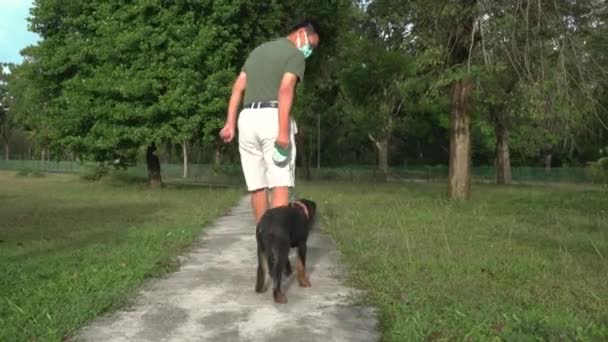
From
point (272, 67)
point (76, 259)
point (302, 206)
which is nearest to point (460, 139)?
point (76, 259)

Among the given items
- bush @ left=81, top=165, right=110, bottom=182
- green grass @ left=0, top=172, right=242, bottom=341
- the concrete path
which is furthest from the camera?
bush @ left=81, top=165, right=110, bottom=182

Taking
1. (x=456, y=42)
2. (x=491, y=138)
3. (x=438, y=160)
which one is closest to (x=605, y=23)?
(x=456, y=42)

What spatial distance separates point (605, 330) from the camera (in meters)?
3.86

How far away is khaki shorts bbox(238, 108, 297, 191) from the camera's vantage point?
5168 mm

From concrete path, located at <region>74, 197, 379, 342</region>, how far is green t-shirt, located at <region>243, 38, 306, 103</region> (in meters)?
1.54

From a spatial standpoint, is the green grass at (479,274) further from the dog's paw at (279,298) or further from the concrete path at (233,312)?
the dog's paw at (279,298)

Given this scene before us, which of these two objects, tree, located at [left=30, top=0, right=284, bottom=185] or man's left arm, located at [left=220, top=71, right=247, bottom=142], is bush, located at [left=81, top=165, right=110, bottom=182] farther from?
man's left arm, located at [left=220, top=71, right=247, bottom=142]

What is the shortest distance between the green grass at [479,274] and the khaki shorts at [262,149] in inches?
44.4

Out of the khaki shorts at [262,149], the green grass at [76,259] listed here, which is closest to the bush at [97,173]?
the green grass at [76,259]

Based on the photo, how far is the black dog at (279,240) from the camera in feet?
15.5

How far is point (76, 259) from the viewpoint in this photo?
7.15 metres

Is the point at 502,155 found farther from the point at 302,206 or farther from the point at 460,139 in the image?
the point at 302,206

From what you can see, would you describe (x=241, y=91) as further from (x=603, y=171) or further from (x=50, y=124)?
(x=50, y=124)

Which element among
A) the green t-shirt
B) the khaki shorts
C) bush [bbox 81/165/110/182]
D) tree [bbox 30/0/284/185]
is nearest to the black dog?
the khaki shorts
